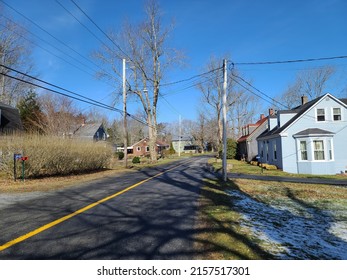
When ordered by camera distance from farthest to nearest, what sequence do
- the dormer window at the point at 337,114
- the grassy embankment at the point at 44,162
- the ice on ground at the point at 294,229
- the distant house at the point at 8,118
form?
the distant house at the point at 8,118 → the dormer window at the point at 337,114 → the grassy embankment at the point at 44,162 → the ice on ground at the point at 294,229

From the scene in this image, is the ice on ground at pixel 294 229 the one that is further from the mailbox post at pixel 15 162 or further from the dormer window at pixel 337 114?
the dormer window at pixel 337 114

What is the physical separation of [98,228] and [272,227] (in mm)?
4022

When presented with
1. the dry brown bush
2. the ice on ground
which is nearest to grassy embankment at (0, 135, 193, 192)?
the dry brown bush

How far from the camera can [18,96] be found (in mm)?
38344

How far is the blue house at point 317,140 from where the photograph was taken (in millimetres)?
21391

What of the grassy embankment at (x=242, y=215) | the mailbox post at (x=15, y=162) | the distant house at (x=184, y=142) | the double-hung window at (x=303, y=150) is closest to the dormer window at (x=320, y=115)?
the double-hung window at (x=303, y=150)

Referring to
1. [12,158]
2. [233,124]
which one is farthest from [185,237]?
[233,124]

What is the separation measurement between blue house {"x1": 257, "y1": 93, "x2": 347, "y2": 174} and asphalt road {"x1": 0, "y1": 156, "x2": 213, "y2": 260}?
1658 cm

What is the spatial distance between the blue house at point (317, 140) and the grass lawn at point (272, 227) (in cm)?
1189

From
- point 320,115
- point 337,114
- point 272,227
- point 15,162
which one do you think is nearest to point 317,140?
point 320,115

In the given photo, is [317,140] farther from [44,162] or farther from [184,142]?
[184,142]

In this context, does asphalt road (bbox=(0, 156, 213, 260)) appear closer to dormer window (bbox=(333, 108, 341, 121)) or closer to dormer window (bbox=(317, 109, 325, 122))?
dormer window (bbox=(317, 109, 325, 122))

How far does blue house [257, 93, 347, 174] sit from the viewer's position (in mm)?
21391

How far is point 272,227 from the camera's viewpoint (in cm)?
615
